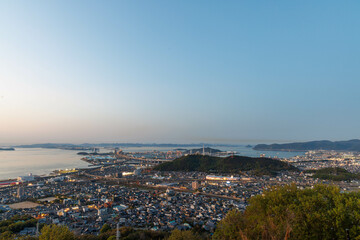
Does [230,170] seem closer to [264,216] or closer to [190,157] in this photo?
[190,157]

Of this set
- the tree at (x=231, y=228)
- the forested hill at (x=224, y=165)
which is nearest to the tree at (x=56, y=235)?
the tree at (x=231, y=228)

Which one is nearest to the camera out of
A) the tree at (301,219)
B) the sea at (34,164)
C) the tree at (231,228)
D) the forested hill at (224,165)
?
the tree at (301,219)

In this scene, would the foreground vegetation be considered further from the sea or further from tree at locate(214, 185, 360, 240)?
the sea

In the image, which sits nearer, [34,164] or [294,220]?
[294,220]

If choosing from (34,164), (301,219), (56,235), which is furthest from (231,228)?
(34,164)

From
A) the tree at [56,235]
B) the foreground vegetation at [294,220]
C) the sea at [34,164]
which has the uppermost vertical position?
the foreground vegetation at [294,220]

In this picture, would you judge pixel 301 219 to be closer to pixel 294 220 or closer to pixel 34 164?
pixel 294 220

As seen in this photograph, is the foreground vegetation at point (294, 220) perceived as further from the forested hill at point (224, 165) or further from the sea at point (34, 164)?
the sea at point (34, 164)
